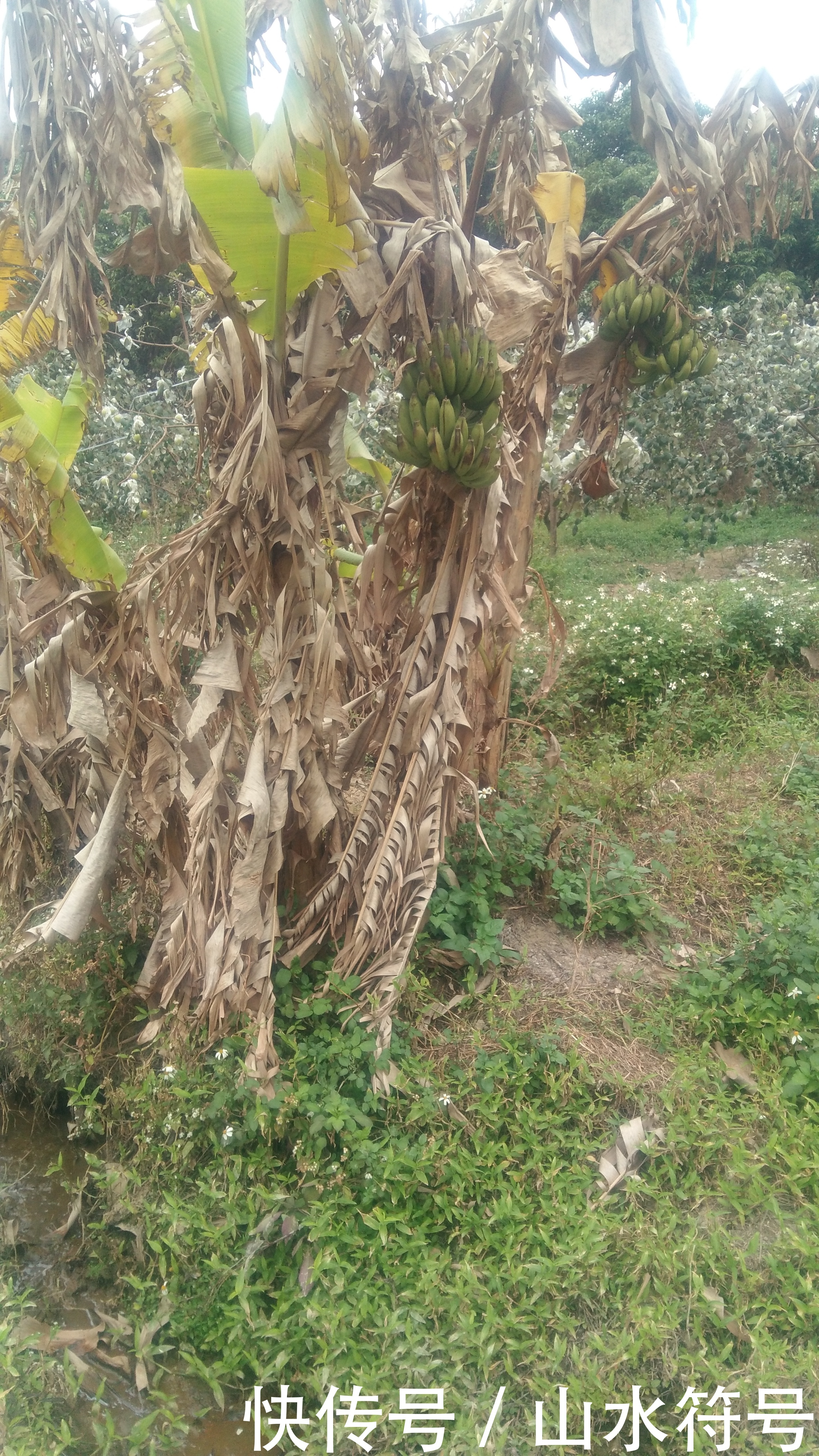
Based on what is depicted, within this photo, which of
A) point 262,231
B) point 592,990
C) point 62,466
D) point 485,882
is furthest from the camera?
point 485,882

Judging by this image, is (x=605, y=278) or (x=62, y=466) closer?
(x=62, y=466)

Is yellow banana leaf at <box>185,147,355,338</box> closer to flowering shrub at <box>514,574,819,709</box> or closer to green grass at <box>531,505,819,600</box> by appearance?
flowering shrub at <box>514,574,819,709</box>

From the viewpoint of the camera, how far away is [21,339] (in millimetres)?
3295

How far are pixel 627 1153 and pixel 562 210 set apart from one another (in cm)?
316

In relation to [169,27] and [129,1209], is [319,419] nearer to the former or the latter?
[169,27]

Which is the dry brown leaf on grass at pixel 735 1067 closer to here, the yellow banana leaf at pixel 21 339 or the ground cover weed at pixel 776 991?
the ground cover weed at pixel 776 991

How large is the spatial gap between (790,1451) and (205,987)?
1766 mm

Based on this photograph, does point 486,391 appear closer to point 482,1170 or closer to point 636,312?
point 636,312

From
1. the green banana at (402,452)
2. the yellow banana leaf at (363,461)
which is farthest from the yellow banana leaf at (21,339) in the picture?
the green banana at (402,452)

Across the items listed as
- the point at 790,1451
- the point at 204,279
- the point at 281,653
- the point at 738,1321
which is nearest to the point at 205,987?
the point at 281,653

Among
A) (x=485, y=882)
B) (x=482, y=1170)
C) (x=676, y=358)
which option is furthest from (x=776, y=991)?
(x=676, y=358)

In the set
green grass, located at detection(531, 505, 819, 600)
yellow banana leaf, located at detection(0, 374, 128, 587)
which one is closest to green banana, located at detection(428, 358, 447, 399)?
yellow banana leaf, located at detection(0, 374, 128, 587)

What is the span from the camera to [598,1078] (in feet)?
8.71

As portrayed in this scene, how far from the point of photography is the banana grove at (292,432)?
2.26 meters
